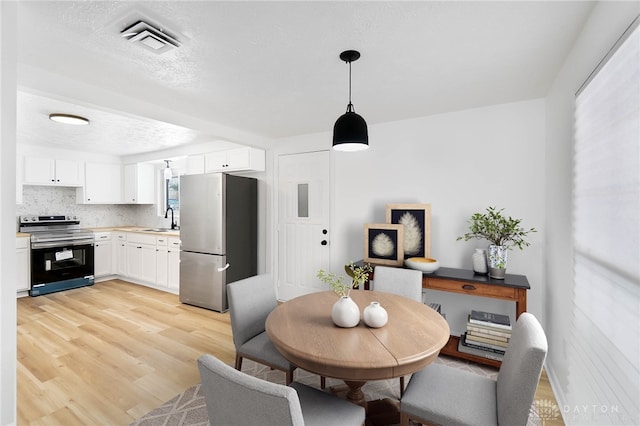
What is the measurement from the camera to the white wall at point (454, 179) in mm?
2738

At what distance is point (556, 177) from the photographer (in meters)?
2.27

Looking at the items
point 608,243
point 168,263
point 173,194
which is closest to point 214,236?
point 168,263

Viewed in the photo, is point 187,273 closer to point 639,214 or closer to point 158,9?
point 158,9

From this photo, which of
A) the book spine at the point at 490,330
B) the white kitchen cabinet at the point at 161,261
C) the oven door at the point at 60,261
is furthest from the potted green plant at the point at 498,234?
the oven door at the point at 60,261

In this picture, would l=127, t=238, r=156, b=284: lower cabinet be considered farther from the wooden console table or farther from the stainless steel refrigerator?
the wooden console table

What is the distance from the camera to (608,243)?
1.34 meters

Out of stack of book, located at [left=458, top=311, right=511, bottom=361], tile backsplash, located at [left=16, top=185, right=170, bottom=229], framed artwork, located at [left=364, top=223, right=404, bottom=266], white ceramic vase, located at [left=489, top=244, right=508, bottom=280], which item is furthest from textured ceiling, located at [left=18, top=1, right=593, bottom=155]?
tile backsplash, located at [left=16, top=185, right=170, bottom=229]

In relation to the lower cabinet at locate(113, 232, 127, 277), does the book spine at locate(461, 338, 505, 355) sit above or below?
below

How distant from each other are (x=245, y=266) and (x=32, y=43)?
308cm

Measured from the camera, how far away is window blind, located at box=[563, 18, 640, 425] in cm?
112

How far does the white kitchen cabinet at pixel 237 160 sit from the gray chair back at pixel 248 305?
222cm

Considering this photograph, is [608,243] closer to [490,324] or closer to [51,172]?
[490,324]

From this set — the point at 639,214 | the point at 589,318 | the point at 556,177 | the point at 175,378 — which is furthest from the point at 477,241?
the point at 175,378

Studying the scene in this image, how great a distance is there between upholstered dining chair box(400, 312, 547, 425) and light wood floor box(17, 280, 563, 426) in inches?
36.6
